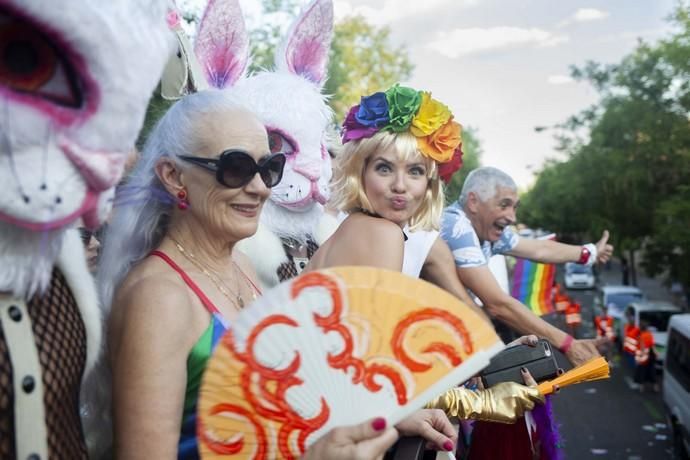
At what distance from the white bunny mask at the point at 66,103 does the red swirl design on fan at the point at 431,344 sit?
606 millimetres

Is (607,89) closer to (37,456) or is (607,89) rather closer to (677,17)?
(677,17)

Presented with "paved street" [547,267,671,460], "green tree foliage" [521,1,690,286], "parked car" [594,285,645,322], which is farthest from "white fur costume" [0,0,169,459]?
"parked car" [594,285,645,322]

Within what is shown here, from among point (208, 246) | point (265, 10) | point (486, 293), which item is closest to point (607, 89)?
point (265, 10)

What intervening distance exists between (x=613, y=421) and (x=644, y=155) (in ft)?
28.3

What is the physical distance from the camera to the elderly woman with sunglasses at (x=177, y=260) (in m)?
1.38

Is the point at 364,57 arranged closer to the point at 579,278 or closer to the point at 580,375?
the point at 579,278

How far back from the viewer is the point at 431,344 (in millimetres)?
1319

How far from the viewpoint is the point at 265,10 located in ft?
58.1

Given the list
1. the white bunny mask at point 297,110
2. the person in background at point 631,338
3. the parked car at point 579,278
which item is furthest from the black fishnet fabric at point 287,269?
the parked car at point 579,278

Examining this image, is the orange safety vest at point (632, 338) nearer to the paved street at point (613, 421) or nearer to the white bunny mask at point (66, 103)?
the paved street at point (613, 421)

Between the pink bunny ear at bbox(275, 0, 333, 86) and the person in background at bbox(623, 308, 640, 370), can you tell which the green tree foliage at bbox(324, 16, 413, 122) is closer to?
the person in background at bbox(623, 308, 640, 370)

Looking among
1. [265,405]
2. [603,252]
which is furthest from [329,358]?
[603,252]

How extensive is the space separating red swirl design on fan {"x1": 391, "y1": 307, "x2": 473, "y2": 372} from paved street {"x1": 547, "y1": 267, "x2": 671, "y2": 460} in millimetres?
6607

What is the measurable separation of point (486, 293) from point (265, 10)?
626 inches
